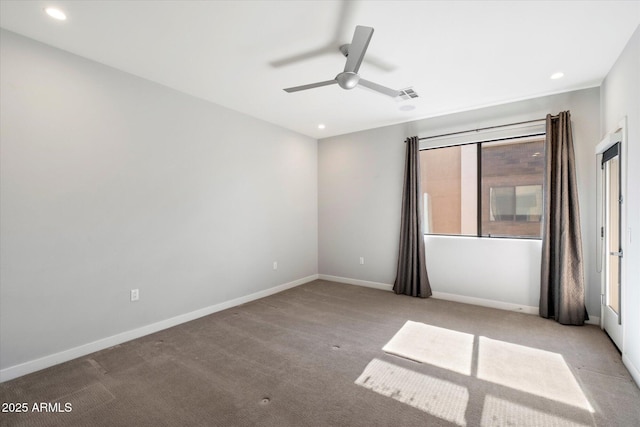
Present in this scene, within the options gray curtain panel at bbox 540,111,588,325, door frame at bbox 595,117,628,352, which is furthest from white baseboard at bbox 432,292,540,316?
door frame at bbox 595,117,628,352

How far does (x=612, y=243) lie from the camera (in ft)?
9.61

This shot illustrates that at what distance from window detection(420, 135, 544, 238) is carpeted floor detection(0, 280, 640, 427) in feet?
4.24

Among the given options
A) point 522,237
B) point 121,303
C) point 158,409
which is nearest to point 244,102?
point 121,303

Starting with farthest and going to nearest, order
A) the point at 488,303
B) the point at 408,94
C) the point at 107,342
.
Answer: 1. the point at 488,303
2. the point at 408,94
3. the point at 107,342

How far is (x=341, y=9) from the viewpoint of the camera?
205cm

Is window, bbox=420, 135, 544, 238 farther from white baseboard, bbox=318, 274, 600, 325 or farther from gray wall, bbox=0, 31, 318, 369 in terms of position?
gray wall, bbox=0, 31, 318, 369

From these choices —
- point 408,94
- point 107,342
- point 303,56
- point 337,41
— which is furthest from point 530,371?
point 107,342

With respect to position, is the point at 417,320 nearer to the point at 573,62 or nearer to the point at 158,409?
the point at 158,409

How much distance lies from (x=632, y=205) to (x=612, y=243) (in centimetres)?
83

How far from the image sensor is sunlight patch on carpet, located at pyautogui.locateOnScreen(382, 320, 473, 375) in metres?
2.49

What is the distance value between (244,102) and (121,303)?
8.90ft

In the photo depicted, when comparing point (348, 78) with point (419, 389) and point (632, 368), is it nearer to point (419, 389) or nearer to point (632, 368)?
point (419, 389)

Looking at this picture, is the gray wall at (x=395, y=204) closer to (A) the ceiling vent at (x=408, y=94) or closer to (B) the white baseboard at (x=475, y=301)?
(B) the white baseboard at (x=475, y=301)

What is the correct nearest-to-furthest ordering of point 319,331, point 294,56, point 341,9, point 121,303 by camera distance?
1. point 341,9
2. point 294,56
3. point 121,303
4. point 319,331
